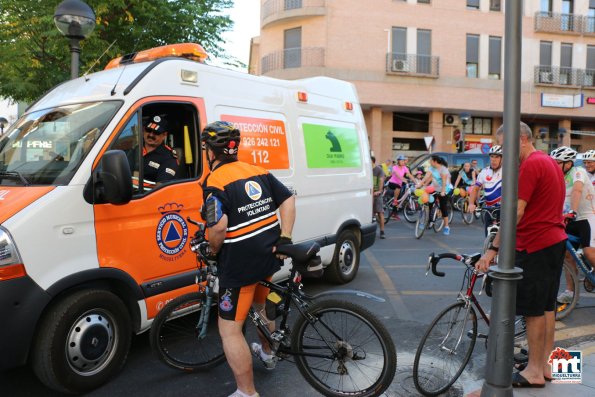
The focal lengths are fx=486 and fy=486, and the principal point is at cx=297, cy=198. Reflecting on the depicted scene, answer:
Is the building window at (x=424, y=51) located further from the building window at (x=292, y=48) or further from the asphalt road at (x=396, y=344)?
the asphalt road at (x=396, y=344)

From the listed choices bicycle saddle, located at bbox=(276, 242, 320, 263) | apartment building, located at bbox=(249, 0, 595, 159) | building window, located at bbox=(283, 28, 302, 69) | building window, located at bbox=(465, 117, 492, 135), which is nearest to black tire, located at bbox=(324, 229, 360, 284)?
bicycle saddle, located at bbox=(276, 242, 320, 263)

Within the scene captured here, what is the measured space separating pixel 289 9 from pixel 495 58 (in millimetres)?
12262

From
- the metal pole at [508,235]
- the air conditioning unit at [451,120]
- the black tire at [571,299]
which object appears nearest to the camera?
the metal pole at [508,235]

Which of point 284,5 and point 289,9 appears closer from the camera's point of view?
point 289,9

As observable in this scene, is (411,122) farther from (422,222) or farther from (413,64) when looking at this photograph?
(422,222)

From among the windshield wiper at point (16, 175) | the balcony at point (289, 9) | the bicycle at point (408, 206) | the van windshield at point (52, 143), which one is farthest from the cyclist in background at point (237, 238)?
the balcony at point (289, 9)

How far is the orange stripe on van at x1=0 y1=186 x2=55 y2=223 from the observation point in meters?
3.00

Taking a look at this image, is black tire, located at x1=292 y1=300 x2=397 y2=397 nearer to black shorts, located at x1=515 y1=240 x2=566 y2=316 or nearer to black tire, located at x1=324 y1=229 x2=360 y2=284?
black shorts, located at x1=515 y1=240 x2=566 y2=316

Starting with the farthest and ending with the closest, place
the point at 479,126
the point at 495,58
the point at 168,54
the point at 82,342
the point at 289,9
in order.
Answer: the point at 479,126 → the point at 495,58 → the point at 289,9 → the point at 168,54 → the point at 82,342

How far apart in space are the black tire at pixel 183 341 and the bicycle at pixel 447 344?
4.98 feet

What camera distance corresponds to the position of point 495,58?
92.3ft

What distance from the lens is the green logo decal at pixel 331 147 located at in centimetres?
568

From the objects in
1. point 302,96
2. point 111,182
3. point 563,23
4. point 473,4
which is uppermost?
point 473,4

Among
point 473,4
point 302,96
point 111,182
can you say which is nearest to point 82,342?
point 111,182
